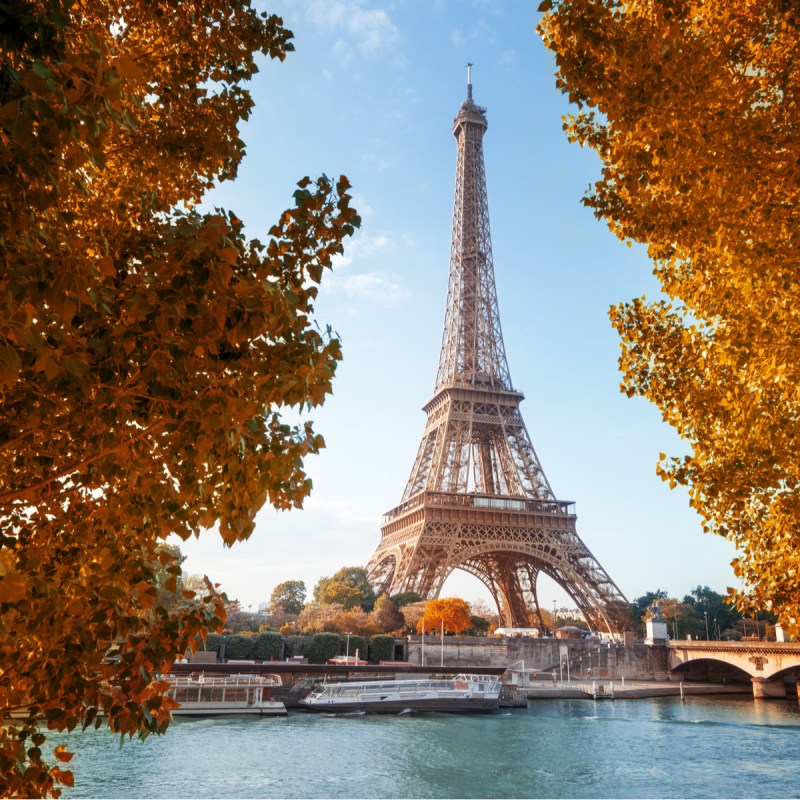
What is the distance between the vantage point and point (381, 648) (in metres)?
50.4

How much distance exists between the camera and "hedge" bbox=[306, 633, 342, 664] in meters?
48.8

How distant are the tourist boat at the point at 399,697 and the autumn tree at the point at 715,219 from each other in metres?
32.4

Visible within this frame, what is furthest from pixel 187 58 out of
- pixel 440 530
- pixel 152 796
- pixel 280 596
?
pixel 280 596

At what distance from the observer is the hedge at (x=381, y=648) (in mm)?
50209

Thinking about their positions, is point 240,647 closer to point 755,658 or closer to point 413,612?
point 413,612

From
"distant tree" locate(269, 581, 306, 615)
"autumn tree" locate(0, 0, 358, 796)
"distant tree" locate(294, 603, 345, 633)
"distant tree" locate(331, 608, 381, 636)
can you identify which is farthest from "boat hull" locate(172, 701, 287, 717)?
"distant tree" locate(269, 581, 306, 615)

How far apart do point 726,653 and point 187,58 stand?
5806 centimetres

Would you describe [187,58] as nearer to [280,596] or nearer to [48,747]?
[48,747]

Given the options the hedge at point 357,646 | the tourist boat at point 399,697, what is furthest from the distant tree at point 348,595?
the tourist boat at point 399,697

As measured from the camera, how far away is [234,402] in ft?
10.6

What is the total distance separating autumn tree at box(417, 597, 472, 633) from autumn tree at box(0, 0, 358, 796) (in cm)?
5161

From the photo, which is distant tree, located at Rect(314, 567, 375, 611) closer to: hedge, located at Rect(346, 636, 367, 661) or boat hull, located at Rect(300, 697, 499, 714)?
hedge, located at Rect(346, 636, 367, 661)

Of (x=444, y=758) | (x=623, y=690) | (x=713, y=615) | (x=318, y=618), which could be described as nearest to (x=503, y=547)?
(x=623, y=690)

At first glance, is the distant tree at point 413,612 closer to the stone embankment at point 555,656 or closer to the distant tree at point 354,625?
the stone embankment at point 555,656
